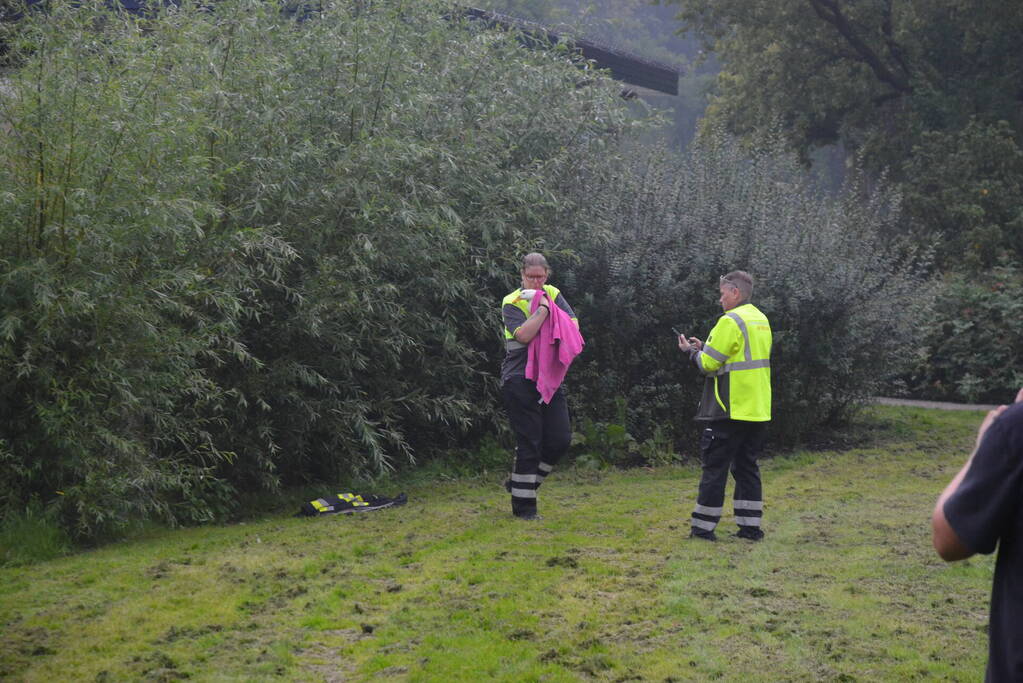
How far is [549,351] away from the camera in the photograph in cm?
859

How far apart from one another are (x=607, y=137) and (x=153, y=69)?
20.7ft

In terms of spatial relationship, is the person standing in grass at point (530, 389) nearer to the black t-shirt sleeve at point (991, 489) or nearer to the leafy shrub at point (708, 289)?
the leafy shrub at point (708, 289)

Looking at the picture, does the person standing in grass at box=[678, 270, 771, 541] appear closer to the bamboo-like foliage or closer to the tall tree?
the bamboo-like foliage

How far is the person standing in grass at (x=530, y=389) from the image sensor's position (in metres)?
8.53

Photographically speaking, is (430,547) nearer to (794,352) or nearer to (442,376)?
(442,376)

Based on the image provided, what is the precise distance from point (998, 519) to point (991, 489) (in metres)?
0.07

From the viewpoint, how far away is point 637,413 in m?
12.5

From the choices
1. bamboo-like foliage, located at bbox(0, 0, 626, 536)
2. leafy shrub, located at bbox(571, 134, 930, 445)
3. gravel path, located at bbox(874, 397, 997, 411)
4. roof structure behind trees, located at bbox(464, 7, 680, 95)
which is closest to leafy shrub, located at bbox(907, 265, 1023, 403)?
gravel path, located at bbox(874, 397, 997, 411)

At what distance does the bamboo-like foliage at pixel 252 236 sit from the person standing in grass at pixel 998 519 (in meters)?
6.26

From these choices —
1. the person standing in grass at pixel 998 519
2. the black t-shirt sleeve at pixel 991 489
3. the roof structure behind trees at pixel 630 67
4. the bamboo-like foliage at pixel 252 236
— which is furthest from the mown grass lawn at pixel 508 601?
the roof structure behind trees at pixel 630 67

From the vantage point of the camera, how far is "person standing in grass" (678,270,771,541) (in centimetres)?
780

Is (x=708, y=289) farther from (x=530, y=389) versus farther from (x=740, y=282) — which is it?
(x=740, y=282)

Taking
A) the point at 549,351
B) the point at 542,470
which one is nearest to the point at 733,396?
the point at 549,351

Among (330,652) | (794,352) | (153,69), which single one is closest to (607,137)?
(794,352)
